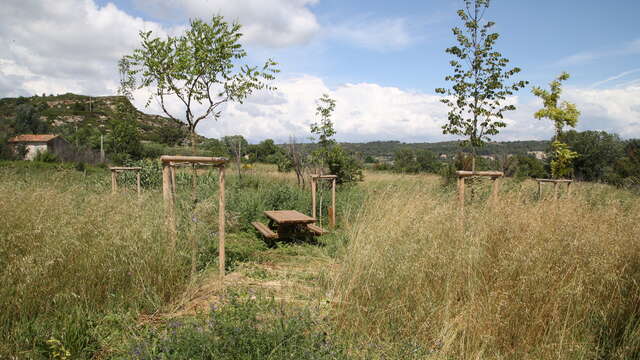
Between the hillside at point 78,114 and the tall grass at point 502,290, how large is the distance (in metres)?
41.0

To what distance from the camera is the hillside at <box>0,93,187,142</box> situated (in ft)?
151

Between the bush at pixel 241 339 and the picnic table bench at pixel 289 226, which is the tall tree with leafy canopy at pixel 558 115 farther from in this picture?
the bush at pixel 241 339

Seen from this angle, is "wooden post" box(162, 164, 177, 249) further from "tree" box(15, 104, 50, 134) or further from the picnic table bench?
"tree" box(15, 104, 50, 134)

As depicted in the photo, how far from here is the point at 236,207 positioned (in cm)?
844

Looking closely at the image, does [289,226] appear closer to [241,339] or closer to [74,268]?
[74,268]

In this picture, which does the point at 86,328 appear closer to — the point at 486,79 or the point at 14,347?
the point at 14,347

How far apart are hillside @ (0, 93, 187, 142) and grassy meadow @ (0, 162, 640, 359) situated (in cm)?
4010

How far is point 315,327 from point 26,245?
91.9 inches

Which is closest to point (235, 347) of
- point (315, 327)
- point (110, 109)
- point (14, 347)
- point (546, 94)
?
point (315, 327)

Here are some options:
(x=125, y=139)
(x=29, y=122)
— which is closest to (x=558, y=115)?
(x=125, y=139)

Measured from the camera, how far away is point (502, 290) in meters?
2.71

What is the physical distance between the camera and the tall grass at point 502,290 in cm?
252

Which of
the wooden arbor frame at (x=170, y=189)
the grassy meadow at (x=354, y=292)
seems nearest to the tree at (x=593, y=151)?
the grassy meadow at (x=354, y=292)

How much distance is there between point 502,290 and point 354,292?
1.03 metres
